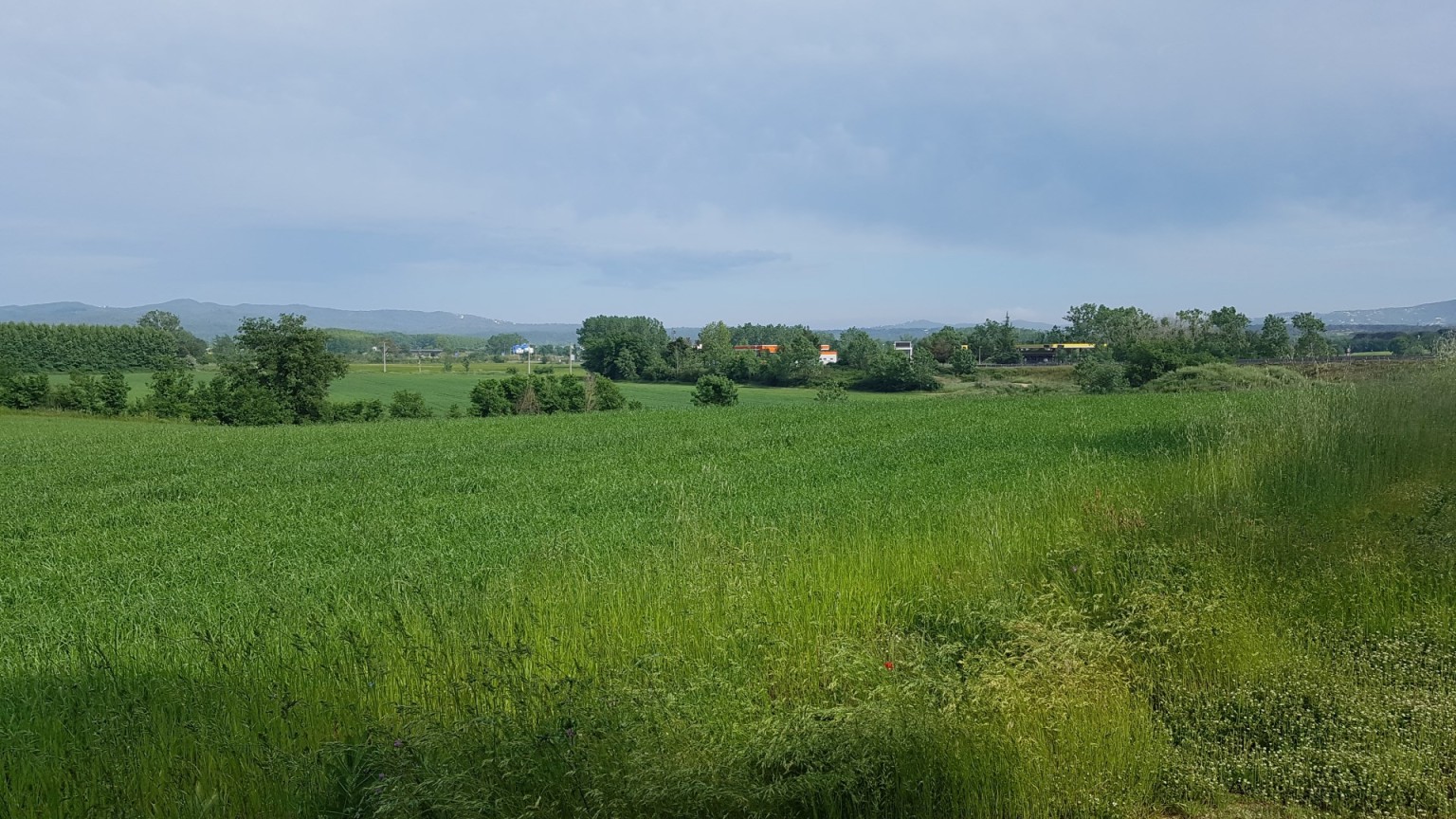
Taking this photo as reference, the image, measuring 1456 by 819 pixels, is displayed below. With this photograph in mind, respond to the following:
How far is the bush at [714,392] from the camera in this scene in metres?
50.3

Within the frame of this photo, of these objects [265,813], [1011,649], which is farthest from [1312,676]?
[265,813]

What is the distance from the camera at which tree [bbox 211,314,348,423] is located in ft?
164

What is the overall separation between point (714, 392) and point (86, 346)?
223 feet

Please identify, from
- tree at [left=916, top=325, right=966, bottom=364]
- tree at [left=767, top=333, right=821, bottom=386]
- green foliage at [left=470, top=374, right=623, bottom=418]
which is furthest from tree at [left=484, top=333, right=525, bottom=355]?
green foliage at [left=470, top=374, right=623, bottom=418]

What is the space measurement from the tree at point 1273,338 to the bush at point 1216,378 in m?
26.1

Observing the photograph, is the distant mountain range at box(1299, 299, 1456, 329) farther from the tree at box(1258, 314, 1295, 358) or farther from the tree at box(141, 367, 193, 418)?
the tree at box(141, 367, 193, 418)

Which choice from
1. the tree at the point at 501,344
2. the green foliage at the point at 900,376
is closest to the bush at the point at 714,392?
the green foliage at the point at 900,376

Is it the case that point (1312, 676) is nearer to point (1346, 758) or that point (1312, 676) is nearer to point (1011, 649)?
point (1346, 758)

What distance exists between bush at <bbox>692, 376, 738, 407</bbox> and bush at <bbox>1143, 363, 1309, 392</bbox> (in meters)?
23.6

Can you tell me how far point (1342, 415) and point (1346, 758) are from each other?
8.80 meters

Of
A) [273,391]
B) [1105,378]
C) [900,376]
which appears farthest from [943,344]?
[273,391]

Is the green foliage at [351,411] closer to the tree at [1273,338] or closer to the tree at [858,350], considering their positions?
the tree at [858,350]

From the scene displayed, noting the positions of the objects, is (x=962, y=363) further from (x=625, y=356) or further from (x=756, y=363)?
(x=625, y=356)

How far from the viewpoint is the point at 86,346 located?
78.6 m
